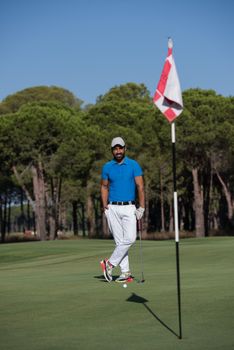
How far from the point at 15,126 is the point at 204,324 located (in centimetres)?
5090

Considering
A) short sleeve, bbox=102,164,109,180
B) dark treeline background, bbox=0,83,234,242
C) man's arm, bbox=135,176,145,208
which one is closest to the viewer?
man's arm, bbox=135,176,145,208

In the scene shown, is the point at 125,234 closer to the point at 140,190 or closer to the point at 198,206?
the point at 140,190

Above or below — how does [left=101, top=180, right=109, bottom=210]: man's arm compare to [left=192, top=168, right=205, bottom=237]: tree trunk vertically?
below

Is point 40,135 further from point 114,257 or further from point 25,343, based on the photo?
point 25,343

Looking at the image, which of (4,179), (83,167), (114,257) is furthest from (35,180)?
(114,257)

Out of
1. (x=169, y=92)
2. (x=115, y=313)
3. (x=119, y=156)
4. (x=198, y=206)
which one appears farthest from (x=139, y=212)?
(x=198, y=206)

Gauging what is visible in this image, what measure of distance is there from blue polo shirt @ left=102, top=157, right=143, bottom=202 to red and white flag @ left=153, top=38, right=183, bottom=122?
3.89m

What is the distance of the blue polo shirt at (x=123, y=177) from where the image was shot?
1212 cm

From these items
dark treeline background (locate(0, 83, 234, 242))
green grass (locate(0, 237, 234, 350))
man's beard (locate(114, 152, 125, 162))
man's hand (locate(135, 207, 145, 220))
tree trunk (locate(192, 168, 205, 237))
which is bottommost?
green grass (locate(0, 237, 234, 350))

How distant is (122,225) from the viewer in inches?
485

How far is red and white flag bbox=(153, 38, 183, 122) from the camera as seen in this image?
8.11 m

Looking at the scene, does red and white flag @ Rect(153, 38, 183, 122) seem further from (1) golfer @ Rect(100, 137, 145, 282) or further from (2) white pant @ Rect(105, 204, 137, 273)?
(2) white pant @ Rect(105, 204, 137, 273)

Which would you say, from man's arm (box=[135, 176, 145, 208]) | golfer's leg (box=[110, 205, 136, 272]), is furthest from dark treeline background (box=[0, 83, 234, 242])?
man's arm (box=[135, 176, 145, 208])

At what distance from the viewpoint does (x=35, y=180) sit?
60.0 metres
